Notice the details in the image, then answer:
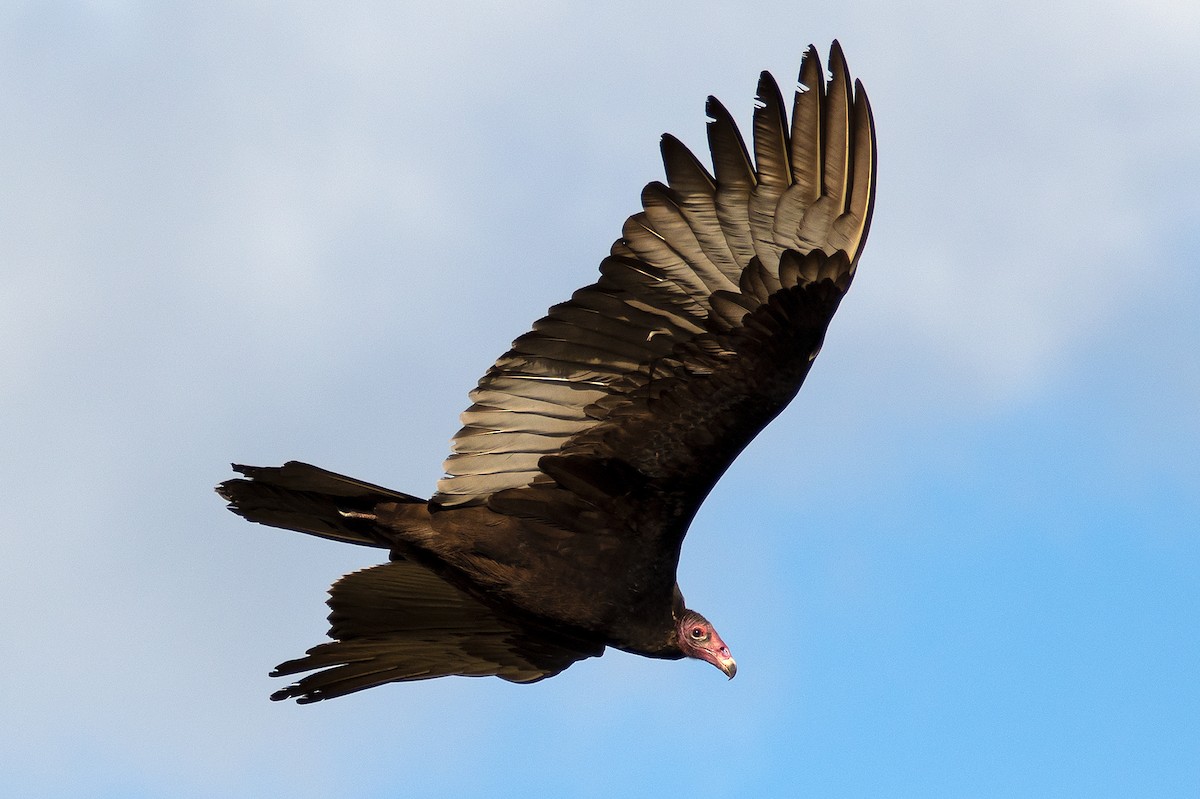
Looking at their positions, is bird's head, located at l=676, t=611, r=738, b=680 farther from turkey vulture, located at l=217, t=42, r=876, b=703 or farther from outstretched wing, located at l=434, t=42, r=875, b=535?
outstretched wing, located at l=434, t=42, r=875, b=535

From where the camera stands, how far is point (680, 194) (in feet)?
24.2

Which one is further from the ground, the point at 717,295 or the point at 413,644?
the point at 717,295

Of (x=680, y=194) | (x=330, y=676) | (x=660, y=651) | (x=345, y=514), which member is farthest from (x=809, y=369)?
(x=330, y=676)

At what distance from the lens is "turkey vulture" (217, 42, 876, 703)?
7375 mm

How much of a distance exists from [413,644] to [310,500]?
154 cm

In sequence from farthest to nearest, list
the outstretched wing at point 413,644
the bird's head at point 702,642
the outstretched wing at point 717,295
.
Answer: the outstretched wing at point 413,644 < the bird's head at point 702,642 < the outstretched wing at point 717,295

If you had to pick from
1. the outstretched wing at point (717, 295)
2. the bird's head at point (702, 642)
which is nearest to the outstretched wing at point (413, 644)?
the bird's head at point (702, 642)

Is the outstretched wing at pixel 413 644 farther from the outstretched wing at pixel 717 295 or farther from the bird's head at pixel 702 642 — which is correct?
the outstretched wing at pixel 717 295

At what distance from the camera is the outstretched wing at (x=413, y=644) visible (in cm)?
883

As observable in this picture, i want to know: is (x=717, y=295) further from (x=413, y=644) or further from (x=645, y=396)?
(x=413, y=644)

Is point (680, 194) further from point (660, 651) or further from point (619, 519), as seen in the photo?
point (660, 651)

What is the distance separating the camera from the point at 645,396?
754 centimetres

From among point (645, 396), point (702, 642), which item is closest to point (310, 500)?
point (645, 396)

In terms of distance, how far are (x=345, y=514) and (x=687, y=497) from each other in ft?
4.78
